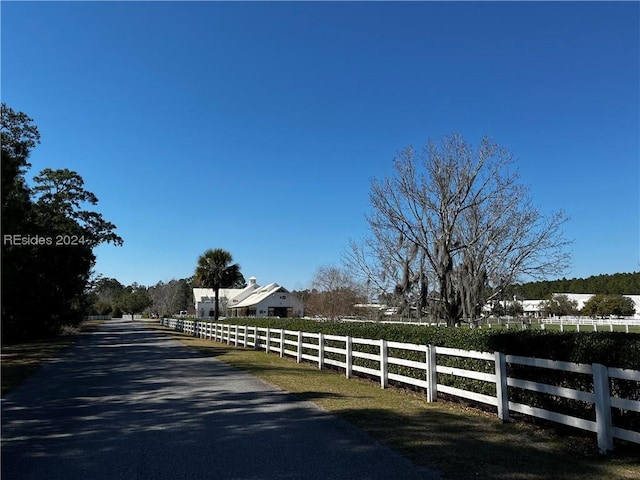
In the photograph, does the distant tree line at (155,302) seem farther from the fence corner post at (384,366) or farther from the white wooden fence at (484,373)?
the fence corner post at (384,366)

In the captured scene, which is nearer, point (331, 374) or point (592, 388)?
point (592, 388)

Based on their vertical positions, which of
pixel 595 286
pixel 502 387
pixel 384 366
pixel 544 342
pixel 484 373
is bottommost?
pixel 384 366

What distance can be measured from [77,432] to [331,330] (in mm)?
9912

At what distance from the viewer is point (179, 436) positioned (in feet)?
22.9

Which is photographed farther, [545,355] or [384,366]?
[384,366]

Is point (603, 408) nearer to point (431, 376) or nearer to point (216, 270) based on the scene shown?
point (431, 376)

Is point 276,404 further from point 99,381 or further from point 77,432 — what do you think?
point 99,381

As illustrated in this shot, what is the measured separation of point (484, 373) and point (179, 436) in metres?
4.91

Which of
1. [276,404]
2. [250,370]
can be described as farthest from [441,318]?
[276,404]

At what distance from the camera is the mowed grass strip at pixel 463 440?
5.41m

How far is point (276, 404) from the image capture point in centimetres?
935

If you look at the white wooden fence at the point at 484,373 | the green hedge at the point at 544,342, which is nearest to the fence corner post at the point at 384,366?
the white wooden fence at the point at 484,373

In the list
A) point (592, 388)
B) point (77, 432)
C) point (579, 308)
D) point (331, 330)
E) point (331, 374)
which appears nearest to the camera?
point (592, 388)

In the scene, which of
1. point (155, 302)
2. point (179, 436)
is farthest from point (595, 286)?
point (179, 436)
